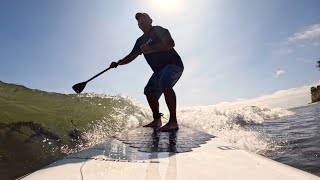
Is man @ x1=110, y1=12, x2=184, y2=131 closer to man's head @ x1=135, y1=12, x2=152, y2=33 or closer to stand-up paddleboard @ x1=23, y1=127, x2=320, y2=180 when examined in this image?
man's head @ x1=135, y1=12, x2=152, y2=33

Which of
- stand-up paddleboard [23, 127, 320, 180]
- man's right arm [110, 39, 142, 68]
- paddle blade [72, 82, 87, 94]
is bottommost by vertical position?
stand-up paddleboard [23, 127, 320, 180]

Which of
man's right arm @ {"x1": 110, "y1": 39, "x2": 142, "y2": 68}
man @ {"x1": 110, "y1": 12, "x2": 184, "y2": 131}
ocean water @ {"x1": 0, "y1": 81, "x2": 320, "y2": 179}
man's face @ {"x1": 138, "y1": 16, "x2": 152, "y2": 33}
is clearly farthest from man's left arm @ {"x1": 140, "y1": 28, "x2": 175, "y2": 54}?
ocean water @ {"x1": 0, "y1": 81, "x2": 320, "y2": 179}

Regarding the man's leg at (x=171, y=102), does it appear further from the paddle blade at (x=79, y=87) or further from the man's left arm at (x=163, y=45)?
the paddle blade at (x=79, y=87)

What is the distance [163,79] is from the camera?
617 centimetres

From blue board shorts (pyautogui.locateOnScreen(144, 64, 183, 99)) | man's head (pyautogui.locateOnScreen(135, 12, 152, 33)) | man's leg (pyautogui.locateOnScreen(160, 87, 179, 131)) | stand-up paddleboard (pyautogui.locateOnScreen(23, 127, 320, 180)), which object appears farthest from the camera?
man's head (pyautogui.locateOnScreen(135, 12, 152, 33))

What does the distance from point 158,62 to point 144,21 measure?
2.69 feet

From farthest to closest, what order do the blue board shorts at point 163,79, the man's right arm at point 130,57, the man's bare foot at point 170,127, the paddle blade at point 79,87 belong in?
the paddle blade at point 79,87 < the man's right arm at point 130,57 < the blue board shorts at point 163,79 < the man's bare foot at point 170,127

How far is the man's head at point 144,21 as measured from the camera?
21.6 feet

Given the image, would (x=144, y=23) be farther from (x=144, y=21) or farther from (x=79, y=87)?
(x=79, y=87)

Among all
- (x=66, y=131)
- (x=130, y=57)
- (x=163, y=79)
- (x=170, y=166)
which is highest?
(x=130, y=57)

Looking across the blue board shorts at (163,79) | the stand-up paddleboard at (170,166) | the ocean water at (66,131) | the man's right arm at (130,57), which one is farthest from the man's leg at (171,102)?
the stand-up paddleboard at (170,166)

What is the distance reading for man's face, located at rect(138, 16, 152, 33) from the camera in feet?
21.7

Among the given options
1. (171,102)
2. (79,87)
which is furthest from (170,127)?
(79,87)

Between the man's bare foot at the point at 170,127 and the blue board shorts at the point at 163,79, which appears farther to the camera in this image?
the blue board shorts at the point at 163,79
